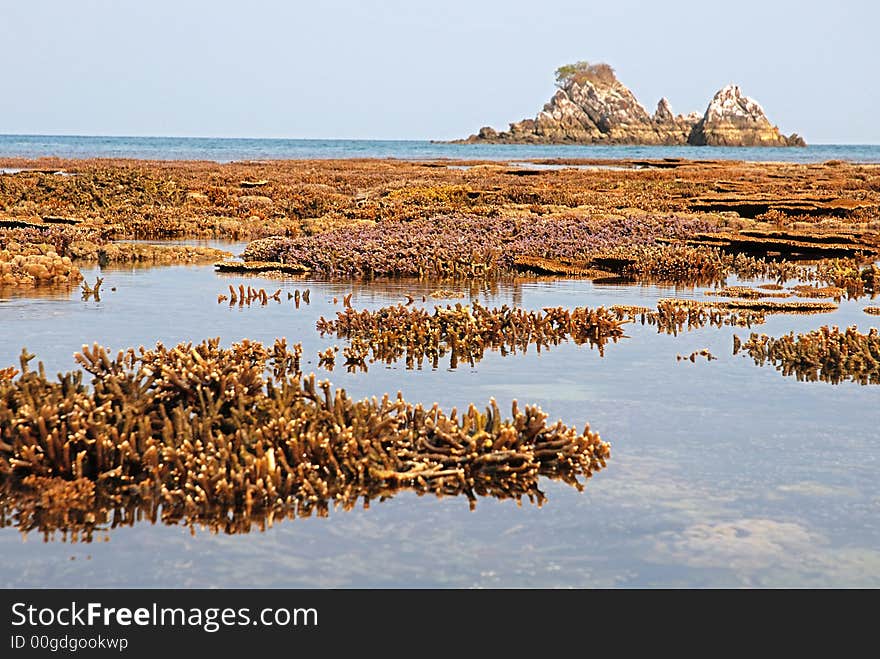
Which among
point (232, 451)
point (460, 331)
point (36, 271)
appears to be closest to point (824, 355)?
point (460, 331)

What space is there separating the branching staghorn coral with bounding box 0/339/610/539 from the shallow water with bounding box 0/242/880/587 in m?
0.22

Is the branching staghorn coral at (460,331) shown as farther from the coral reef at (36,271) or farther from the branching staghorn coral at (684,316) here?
the coral reef at (36,271)

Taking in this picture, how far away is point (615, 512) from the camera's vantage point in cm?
612

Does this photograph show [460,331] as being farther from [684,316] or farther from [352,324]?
[684,316]

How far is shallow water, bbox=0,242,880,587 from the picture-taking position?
524 centimetres

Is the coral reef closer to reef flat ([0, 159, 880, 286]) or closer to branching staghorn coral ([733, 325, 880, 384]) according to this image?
reef flat ([0, 159, 880, 286])

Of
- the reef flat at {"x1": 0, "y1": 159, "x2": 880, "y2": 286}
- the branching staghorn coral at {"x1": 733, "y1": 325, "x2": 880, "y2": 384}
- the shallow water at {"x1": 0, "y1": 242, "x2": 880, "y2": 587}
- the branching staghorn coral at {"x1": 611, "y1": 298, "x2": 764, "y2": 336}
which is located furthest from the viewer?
the reef flat at {"x1": 0, "y1": 159, "x2": 880, "y2": 286}

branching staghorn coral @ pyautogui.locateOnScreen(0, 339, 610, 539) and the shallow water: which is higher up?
branching staghorn coral @ pyautogui.locateOnScreen(0, 339, 610, 539)

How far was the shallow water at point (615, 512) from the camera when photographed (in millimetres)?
5242

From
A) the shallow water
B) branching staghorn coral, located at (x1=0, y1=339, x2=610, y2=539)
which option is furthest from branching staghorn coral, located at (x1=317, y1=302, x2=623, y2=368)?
branching staghorn coral, located at (x1=0, y1=339, x2=610, y2=539)

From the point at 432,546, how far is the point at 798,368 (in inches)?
231

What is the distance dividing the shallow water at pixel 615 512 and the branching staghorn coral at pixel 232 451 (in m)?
0.22

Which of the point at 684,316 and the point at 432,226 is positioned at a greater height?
the point at 432,226

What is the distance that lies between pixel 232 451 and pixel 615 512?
2326mm
